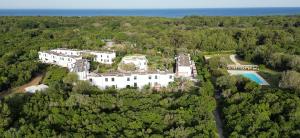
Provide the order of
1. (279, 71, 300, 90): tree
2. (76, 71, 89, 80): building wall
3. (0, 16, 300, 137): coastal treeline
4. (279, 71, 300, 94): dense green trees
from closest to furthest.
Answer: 1. (0, 16, 300, 137): coastal treeline
2. (279, 71, 300, 94): dense green trees
3. (279, 71, 300, 90): tree
4. (76, 71, 89, 80): building wall

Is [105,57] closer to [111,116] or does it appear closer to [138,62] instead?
[138,62]

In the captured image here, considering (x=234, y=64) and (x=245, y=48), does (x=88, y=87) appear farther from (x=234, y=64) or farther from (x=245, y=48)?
(x=245, y=48)

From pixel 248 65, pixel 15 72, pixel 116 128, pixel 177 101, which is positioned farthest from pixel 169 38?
pixel 116 128

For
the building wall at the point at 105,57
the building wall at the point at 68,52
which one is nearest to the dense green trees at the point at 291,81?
the building wall at the point at 105,57

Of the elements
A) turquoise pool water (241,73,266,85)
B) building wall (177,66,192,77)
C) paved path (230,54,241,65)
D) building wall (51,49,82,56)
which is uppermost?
Result: building wall (51,49,82,56)

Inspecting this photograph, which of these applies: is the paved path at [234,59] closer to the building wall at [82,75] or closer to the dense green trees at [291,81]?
the dense green trees at [291,81]

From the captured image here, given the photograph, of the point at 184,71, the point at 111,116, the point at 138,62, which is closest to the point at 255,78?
the point at 184,71

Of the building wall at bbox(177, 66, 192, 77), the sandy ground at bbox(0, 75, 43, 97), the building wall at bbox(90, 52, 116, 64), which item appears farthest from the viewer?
the building wall at bbox(90, 52, 116, 64)

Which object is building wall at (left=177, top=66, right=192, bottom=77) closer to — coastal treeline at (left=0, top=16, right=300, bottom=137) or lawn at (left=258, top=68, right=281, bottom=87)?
coastal treeline at (left=0, top=16, right=300, bottom=137)

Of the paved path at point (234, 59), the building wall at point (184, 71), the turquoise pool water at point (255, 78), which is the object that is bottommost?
the turquoise pool water at point (255, 78)

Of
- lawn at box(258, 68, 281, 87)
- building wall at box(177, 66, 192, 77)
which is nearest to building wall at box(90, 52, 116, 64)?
building wall at box(177, 66, 192, 77)
